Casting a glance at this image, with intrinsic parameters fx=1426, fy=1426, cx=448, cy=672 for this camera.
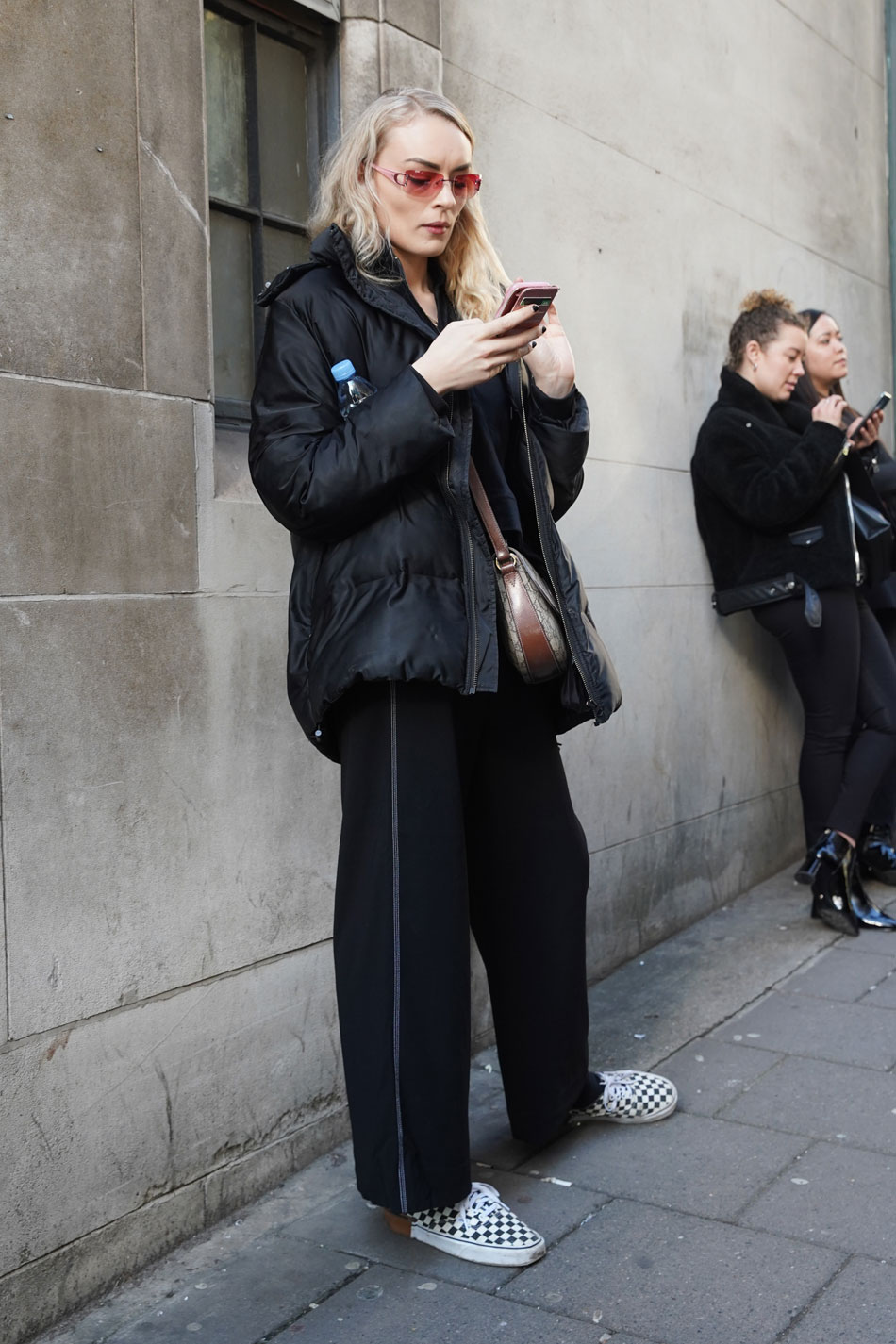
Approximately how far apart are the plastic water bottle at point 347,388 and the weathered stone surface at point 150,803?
1.85ft

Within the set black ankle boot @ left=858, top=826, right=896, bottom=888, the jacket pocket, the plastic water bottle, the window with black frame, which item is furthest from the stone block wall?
black ankle boot @ left=858, top=826, right=896, bottom=888

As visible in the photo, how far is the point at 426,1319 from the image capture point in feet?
8.11

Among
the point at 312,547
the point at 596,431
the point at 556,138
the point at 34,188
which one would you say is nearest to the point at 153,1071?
Answer: the point at 312,547

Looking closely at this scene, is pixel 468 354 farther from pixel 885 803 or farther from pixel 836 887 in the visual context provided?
pixel 885 803

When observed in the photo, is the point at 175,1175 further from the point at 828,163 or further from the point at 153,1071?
the point at 828,163

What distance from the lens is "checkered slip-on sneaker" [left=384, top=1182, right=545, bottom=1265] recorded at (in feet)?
8.65

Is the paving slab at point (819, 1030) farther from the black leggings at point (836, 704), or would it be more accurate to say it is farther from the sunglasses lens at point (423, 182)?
the sunglasses lens at point (423, 182)

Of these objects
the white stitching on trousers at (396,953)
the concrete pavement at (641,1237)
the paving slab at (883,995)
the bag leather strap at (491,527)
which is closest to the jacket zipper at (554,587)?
the bag leather strap at (491,527)

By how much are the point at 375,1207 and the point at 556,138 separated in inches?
Result: 121

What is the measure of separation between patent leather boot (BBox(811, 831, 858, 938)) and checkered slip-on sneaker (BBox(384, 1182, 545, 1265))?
2.34 m

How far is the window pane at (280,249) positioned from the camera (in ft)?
11.1

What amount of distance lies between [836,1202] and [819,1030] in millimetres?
1057

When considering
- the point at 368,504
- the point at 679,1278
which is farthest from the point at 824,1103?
the point at 368,504

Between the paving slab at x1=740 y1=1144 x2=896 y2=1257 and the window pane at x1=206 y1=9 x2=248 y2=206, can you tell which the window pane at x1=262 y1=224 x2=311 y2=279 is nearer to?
the window pane at x1=206 y1=9 x2=248 y2=206
